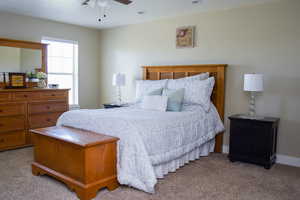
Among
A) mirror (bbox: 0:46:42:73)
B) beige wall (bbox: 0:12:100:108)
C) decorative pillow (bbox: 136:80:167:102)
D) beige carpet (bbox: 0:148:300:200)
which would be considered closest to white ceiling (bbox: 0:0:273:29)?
beige wall (bbox: 0:12:100:108)

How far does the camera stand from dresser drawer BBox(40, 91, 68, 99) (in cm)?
462

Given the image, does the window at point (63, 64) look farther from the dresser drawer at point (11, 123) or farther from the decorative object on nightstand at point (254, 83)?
the decorative object on nightstand at point (254, 83)

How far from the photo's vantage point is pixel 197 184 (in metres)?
2.94

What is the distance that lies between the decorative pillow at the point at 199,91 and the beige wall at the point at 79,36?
8.84 feet

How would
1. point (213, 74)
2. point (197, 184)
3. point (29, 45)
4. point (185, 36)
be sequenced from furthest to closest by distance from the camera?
point (29, 45)
point (185, 36)
point (213, 74)
point (197, 184)

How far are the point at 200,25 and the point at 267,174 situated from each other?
8.47 ft

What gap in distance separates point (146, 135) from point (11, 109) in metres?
2.62

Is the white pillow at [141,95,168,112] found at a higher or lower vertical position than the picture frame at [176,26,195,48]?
lower

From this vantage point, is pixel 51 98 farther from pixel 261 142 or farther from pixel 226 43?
pixel 261 142

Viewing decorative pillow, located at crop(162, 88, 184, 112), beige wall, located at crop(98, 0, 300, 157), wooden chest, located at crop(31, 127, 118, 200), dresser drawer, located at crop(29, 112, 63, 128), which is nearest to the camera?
wooden chest, located at crop(31, 127, 118, 200)

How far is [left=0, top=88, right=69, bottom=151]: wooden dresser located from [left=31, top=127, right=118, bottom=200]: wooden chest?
1.45 meters

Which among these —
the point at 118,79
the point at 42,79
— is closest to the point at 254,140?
the point at 118,79

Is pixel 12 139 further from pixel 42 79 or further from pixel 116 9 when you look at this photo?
pixel 116 9

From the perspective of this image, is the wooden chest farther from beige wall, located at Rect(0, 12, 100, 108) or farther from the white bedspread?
beige wall, located at Rect(0, 12, 100, 108)
